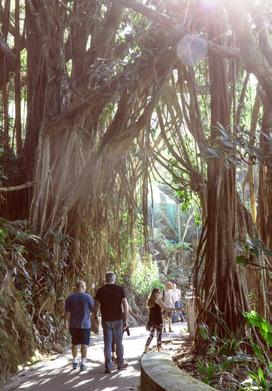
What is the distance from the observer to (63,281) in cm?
1042

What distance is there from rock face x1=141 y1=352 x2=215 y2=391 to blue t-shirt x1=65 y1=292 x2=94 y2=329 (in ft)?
9.52

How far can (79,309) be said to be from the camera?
7809mm

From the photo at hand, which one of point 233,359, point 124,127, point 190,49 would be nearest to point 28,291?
point 124,127

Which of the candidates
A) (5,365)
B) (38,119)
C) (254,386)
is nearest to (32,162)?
(38,119)

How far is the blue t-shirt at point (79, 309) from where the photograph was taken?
7.77 meters

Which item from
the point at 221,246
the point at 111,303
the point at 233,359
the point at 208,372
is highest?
the point at 221,246

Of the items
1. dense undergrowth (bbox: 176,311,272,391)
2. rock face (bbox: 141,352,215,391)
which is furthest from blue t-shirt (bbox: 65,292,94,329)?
rock face (bbox: 141,352,215,391)

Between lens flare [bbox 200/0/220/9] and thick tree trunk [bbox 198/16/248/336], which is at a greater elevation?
lens flare [bbox 200/0/220/9]

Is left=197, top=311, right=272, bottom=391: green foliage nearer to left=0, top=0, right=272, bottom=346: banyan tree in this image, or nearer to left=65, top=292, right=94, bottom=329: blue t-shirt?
left=0, top=0, right=272, bottom=346: banyan tree

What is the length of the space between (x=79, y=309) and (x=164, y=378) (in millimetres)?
3980

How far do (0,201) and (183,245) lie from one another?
51.5ft

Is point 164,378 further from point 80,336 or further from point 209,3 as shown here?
point 80,336

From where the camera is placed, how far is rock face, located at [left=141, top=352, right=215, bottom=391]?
3609 mm

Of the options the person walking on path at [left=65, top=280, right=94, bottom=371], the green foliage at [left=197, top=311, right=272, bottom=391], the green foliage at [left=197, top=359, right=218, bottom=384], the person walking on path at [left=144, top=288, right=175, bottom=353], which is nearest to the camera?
the green foliage at [left=197, top=311, right=272, bottom=391]
